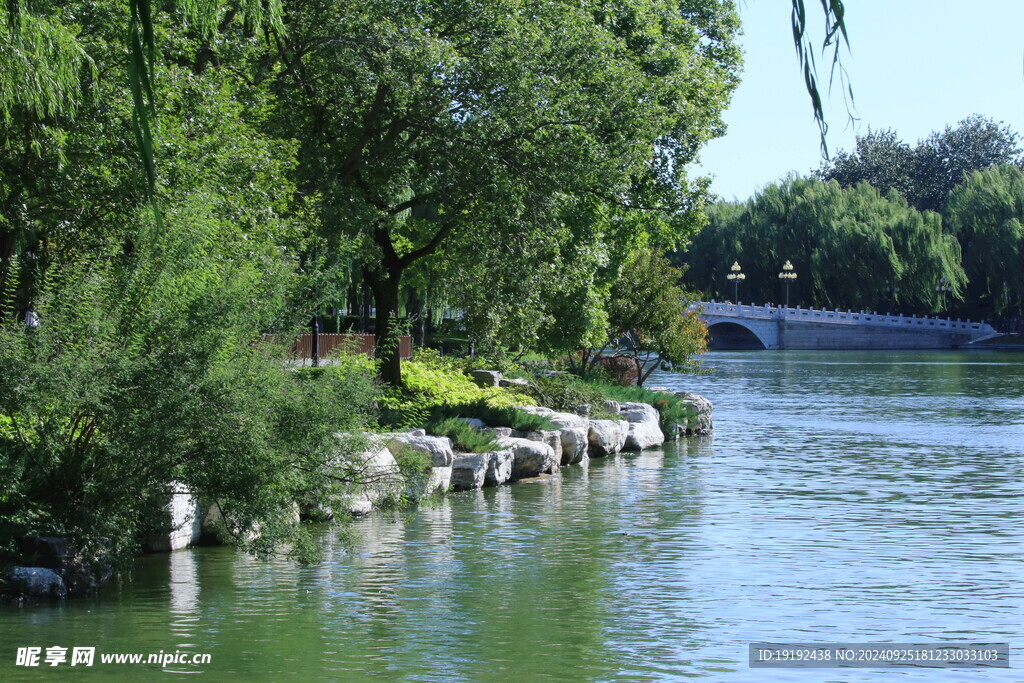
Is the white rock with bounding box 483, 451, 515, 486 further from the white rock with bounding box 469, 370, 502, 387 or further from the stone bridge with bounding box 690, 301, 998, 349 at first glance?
the stone bridge with bounding box 690, 301, 998, 349

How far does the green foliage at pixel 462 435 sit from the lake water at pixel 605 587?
0.93m

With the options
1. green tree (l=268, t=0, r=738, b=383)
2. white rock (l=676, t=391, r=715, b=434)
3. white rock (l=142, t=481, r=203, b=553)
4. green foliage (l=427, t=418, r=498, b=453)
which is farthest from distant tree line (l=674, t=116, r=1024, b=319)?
white rock (l=142, t=481, r=203, b=553)

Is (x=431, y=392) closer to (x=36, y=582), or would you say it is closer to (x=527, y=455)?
(x=527, y=455)

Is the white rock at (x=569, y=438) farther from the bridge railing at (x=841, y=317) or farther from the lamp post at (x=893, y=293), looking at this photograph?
the lamp post at (x=893, y=293)

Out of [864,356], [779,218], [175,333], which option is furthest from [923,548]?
[779,218]

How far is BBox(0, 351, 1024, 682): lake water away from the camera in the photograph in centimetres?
950

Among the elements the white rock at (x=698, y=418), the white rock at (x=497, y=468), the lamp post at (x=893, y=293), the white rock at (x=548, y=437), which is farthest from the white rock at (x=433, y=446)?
the lamp post at (x=893, y=293)

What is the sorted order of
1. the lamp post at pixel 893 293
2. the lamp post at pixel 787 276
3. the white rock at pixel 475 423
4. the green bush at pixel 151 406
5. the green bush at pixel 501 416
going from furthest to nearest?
the lamp post at pixel 787 276 < the lamp post at pixel 893 293 < the green bush at pixel 501 416 < the white rock at pixel 475 423 < the green bush at pixel 151 406

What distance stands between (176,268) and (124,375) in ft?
3.72

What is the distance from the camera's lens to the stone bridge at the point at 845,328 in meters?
81.9

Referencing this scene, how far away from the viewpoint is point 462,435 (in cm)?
1947

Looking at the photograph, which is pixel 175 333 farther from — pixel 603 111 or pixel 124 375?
pixel 603 111

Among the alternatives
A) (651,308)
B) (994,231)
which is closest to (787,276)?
(994,231)

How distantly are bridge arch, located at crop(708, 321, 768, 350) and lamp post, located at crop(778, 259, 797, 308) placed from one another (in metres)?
5.03
